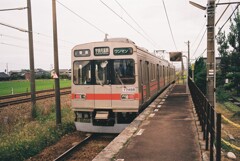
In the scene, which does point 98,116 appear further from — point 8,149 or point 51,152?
point 8,149

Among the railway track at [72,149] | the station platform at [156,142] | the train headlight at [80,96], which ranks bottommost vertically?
the railway track at [72,149]

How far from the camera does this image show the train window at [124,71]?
370 inches

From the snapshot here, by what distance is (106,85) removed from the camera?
373 inches

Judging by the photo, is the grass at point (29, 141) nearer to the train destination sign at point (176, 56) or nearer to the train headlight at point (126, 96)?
the train headlight at point (126, 96)

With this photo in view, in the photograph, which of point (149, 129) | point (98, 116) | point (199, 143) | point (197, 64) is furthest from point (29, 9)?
point (197, 64)

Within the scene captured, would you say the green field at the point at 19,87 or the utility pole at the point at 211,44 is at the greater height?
the utility pole at the point at 211,44

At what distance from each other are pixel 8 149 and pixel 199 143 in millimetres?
5557

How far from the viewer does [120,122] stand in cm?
951

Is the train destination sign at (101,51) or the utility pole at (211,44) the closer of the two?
the utility pole at (211,44)

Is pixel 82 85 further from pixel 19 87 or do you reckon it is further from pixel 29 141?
pixel 19 87

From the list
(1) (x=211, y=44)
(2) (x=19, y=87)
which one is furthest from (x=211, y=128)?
(2) (x=19, y=87)

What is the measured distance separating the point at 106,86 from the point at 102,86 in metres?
0.14

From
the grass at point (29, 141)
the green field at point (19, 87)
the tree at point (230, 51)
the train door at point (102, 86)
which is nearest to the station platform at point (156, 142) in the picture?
the train door at point (102, 86)

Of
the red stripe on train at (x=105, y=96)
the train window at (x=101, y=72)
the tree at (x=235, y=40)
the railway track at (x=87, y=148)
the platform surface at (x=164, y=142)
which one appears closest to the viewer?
the platform surface at (x=164, y=142)
